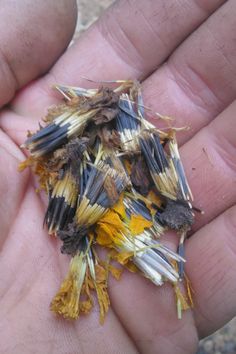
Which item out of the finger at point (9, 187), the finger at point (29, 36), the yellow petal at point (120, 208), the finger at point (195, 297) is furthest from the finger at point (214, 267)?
the finger at point (29, 36)

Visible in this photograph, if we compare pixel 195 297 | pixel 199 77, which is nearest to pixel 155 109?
pixel 199 77

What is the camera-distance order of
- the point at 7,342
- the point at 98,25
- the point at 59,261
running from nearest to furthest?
the point at 7,342, the point at 59,261, the point at 98,25

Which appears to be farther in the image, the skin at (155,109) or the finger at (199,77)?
the finger at (199,77)

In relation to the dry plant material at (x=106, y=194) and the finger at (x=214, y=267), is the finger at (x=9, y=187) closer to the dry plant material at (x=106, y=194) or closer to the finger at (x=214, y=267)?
the dry plant material at (x=106, y=194)

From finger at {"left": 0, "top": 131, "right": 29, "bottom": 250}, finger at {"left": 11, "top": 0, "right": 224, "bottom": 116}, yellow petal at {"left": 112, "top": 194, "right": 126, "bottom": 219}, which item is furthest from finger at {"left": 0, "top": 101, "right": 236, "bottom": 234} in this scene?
finger at {"left": 0, "top": 131, "right": 29, "bottom": 250}

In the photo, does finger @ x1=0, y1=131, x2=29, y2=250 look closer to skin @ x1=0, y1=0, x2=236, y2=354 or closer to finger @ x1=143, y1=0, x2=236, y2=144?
skin @ x1=0, y1=0, x2=236, y2=354

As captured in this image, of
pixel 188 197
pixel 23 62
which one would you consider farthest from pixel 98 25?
pixel 188 197

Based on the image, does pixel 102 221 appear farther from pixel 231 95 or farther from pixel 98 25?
pixel 98 25
